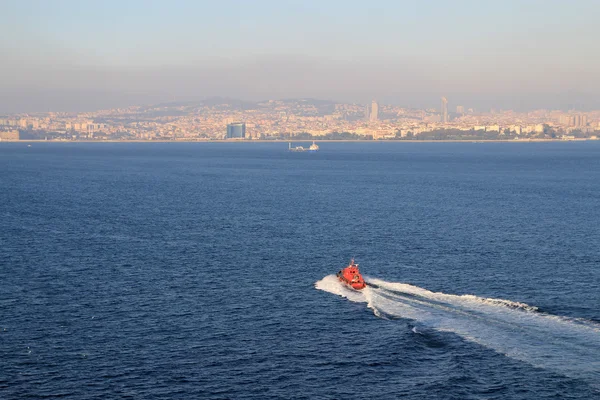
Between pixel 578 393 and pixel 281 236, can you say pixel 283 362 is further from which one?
pixel 281 236

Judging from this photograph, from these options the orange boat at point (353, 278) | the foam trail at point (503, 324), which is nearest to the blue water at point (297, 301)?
the foam trail at point (503, 324)

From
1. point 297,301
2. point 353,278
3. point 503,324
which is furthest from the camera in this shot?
point 353,278

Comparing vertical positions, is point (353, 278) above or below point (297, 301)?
above

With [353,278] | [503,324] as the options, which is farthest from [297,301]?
[503,324]

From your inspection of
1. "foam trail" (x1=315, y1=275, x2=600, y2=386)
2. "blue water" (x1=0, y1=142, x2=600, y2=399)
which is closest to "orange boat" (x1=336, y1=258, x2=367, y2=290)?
"foam trail" (x1=315, y1=275, x2=600, y2=386)

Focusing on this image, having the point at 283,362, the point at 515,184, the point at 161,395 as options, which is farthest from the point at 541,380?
the point at 515,184

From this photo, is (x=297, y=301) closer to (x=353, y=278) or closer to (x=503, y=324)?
(x=353, y=278)

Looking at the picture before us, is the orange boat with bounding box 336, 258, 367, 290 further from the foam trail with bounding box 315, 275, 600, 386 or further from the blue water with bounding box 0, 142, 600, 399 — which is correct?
the blue water with bounding box 0, 142, 600, 399
